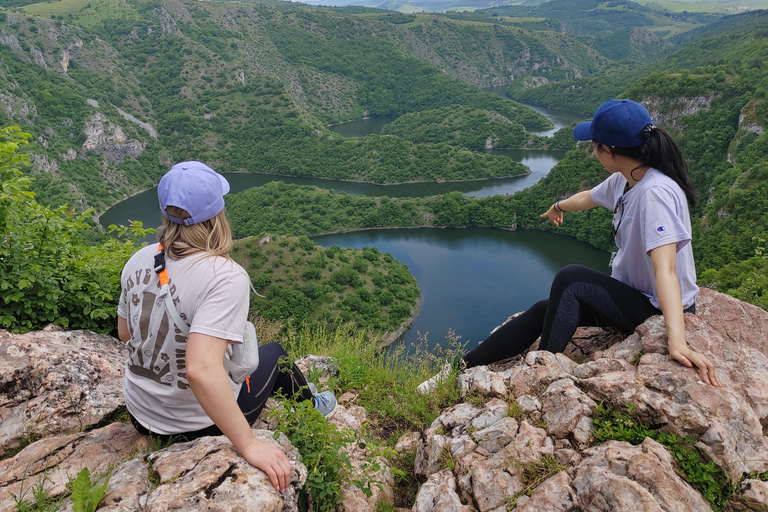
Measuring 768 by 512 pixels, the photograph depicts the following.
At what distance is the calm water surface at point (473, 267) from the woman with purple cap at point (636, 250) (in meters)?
34.6

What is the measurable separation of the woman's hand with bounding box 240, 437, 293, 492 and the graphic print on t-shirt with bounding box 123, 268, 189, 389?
52 cm

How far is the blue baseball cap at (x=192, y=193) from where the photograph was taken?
195cm

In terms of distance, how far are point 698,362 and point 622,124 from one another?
5.02 feet

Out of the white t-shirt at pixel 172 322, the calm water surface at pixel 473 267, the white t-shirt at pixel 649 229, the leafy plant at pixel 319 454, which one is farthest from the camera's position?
the calm water surface at pixel 473 267

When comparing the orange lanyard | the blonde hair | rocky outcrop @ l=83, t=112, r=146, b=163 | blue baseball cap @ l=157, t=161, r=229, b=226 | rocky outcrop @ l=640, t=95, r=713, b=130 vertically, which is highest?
blue baseball cap @ l=157, t=161, r=229, b=226

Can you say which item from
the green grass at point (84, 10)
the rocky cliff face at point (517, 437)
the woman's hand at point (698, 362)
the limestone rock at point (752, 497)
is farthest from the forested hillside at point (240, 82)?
the limestone rock at point (752, 497)

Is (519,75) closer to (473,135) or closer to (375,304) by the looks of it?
(473,135)

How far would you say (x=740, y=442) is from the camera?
2.26 metres

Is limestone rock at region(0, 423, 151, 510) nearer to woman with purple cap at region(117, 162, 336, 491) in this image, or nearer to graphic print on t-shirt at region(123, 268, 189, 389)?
woman with purple cap at region(117, 162, 336, 491)

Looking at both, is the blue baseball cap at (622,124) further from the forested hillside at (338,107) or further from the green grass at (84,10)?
the green grass at (84,10)

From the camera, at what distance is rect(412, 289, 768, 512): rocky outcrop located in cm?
215

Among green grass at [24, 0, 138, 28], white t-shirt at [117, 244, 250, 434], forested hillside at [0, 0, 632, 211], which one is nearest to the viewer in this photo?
white t-shirt at [117, 244, 250, 434]

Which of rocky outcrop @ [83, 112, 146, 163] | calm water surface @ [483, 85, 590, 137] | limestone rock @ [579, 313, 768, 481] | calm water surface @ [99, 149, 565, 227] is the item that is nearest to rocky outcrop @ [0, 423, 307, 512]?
limestone rock @ [579, 313, 768, 481]

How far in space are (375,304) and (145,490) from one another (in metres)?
38.1
